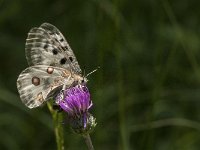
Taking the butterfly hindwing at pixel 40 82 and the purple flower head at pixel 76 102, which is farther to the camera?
the butterfly hindwing at pixel 40 82

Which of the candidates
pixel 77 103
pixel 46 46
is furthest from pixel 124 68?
pixel 77 103

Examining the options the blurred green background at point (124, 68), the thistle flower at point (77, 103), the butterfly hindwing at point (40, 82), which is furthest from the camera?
the blurred green background at point (124, 68)

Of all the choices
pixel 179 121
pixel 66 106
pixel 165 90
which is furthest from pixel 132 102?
pixel 66 106

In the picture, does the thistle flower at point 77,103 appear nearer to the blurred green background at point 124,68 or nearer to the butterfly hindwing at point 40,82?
the butterfly hindwing at point 40,82

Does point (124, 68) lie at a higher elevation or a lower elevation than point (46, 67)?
higher

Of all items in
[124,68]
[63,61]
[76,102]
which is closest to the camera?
[76,102]

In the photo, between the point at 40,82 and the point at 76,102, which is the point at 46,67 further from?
the point at 76,102

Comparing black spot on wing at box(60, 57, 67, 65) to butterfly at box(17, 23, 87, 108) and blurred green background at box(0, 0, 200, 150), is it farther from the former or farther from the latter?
blurred green background at box(0, 0, 200, 150)

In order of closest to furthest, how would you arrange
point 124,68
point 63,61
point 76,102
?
point 76,102
point 63,61
point 124,68

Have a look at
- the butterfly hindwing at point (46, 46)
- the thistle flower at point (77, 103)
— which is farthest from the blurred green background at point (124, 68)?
the thistle flower at point (77, 103)
